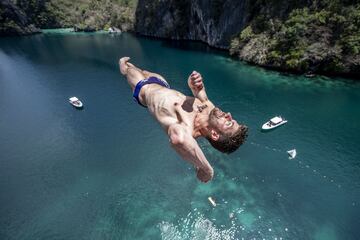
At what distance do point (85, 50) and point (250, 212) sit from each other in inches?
2892

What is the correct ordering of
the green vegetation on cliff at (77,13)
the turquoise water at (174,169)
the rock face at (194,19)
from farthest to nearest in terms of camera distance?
the green vegetation on cliff at (77,13)
the rock face at (194,19)
the turquoise water at (174,169)

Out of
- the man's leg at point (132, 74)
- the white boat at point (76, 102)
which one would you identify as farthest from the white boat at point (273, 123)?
the man's leg at point (132, 74)

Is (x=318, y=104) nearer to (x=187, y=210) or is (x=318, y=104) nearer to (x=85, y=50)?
(x=187, y=210)

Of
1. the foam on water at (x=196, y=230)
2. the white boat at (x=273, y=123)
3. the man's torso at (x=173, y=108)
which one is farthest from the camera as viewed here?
the white boat at (x=273, y=123)

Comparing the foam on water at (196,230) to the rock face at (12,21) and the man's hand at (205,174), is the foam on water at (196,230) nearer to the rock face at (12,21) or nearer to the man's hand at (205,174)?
the man's hand at (205,174)

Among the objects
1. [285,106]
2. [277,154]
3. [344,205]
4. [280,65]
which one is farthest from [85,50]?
[344,205]

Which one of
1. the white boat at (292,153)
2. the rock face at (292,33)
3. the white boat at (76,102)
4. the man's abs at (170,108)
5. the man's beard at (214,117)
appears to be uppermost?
the man's beard at (214,117)

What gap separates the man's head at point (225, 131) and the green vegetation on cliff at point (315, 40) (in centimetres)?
4937

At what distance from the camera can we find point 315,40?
157 feet

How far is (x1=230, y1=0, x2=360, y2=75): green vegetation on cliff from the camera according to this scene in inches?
1766

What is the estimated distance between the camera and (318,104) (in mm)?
38688

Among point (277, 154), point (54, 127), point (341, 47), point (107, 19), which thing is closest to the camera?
point (277, 154)

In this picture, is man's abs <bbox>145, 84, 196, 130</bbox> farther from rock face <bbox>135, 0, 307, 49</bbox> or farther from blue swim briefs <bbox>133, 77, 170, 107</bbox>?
rock face <bbox>135, 0, 307, 49</bbox>

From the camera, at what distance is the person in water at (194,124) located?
3852mm
